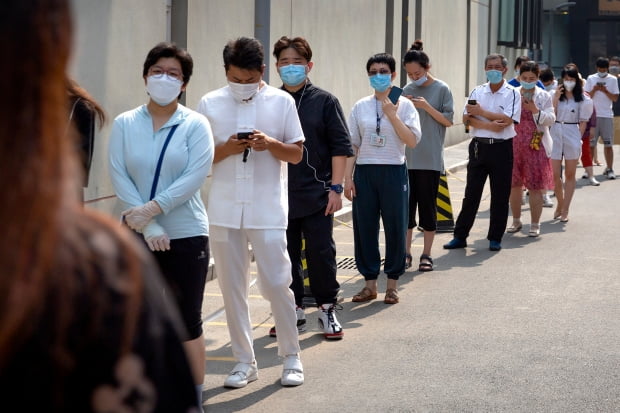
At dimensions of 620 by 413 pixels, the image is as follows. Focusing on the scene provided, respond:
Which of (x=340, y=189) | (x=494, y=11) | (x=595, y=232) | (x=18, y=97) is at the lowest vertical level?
(x=595, y=232)

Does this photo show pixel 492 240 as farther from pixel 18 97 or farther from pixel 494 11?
pixel 494 11

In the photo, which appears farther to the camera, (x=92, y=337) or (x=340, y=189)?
(x=340, y=189)

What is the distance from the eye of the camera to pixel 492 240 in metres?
11.8

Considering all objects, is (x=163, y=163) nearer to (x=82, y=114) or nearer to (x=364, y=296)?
(x=82, y=114)

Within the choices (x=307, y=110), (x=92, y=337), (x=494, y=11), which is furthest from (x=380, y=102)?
(x=494, y=11)

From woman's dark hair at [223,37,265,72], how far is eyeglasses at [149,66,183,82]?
24.5 inches

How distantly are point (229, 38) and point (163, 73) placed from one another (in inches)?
269

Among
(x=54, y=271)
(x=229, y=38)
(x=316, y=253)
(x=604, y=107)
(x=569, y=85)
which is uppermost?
(x=229, y=38)

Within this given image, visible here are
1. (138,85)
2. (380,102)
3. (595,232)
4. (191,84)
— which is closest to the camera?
(380,102)

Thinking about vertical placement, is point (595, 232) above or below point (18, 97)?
below

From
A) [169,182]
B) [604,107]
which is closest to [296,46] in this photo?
[169,182]

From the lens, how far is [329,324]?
7637 millimetres

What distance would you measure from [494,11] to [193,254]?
2755cm

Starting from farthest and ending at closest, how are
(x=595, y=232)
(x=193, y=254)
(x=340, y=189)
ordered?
(x=595, y=232)
(x=340, y=189)
(x=193, y=254)
